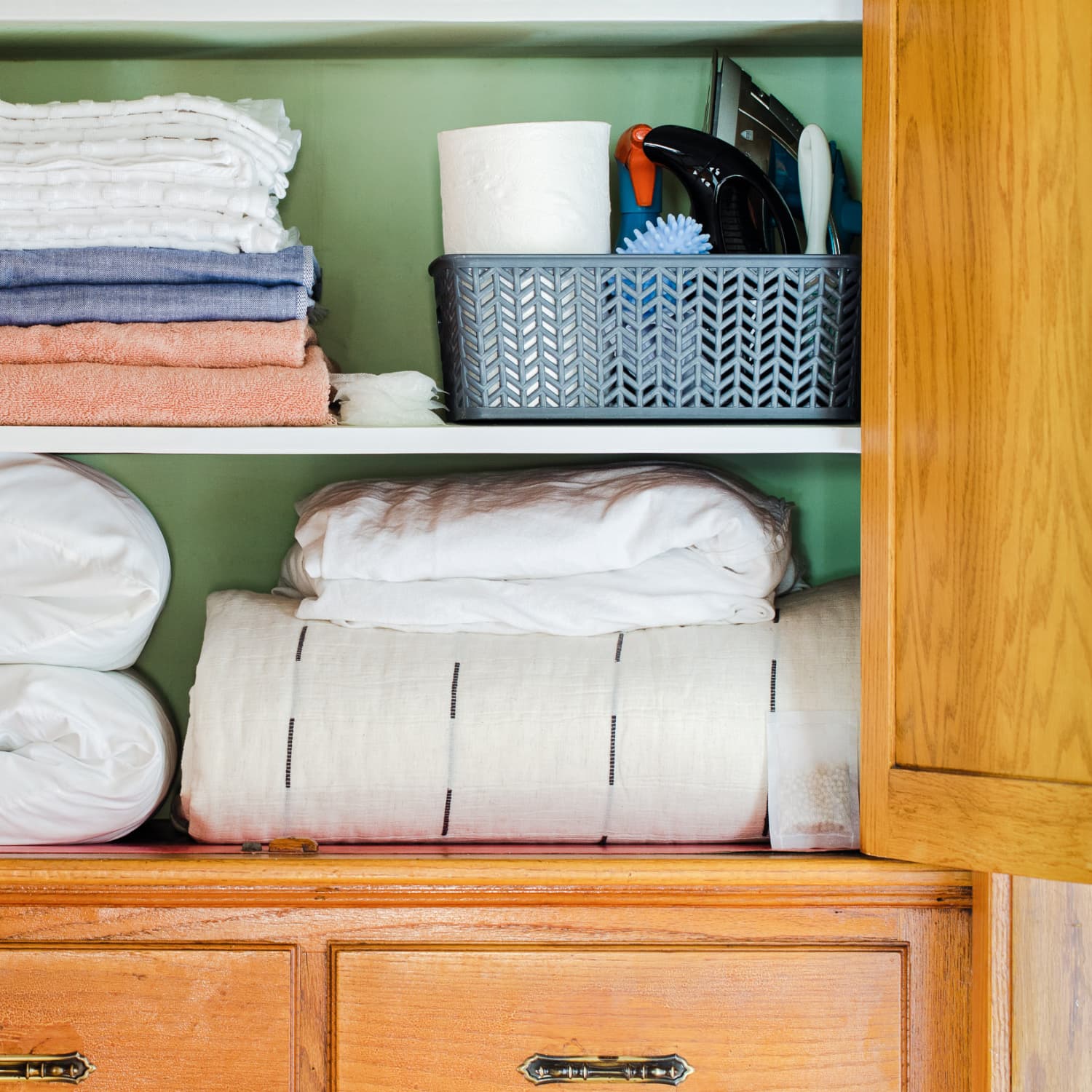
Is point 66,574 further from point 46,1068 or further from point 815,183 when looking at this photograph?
point 815,183

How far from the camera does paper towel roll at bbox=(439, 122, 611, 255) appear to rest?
96 cm

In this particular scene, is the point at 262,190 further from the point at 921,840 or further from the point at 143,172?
the point at 921,840

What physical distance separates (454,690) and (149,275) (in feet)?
1.57

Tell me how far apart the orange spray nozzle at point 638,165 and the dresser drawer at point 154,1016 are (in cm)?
83

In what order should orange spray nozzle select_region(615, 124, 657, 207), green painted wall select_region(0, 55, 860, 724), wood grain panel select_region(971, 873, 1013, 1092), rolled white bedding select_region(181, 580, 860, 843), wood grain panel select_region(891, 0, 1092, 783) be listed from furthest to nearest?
green painted wall select_region(0, 55, 860, 724) < orange spray nozzle select_region(615, 124, 657, 207) < rolled white bedding select_region(181, 580, 860, 843) < wood grain panel select_region(971, 873, 1013, 1092) < wood grain panel select_region(891, 0, 1092, 783)

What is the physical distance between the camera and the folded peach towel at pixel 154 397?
37.1 inches

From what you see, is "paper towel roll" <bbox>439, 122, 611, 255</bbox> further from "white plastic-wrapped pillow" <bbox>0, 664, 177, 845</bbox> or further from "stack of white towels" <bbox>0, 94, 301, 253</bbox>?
"white plastic-wrapped pillow" <bbox>0, 664, 177, 845</bbox>

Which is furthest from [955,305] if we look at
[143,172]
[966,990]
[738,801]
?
[143,172]

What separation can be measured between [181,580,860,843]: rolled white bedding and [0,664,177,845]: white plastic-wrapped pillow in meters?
0.06

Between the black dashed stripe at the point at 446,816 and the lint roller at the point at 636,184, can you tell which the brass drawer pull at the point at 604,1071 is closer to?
the black dashed stripe at the point at 446,816

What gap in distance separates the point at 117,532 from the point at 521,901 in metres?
0.57

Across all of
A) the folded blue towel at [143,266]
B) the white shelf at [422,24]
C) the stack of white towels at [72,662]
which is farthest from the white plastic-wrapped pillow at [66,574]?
the white shelf at [422,24]

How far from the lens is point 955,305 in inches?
31.1

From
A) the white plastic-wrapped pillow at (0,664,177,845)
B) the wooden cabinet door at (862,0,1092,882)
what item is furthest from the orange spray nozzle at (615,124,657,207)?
the white plastic-wrapped pillow at (0,664,177,845)
